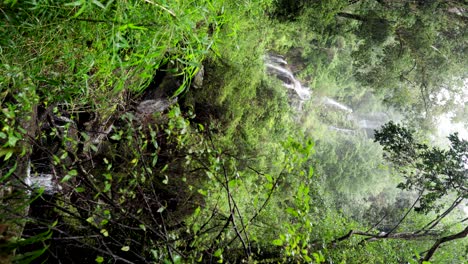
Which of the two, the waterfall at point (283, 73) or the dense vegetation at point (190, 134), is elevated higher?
the dense vegetation at point (190, 134)

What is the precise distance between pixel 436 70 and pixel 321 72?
310 inches

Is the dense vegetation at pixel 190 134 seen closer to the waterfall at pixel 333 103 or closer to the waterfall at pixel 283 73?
the waterfall at pixel 283 73

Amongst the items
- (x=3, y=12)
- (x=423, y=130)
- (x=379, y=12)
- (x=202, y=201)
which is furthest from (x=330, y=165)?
(x=3, y=12)

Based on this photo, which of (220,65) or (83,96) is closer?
(83,96)

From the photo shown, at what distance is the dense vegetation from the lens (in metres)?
2.35

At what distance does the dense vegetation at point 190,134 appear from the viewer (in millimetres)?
2354

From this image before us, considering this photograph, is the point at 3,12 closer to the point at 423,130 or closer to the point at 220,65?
the point at 220,65

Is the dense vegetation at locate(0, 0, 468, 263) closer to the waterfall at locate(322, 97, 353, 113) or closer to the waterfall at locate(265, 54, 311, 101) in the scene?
the waterfall at locate(265, 54, 311, 101)

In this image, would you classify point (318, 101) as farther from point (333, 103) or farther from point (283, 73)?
point (283, 73)

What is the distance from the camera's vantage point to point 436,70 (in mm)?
8055

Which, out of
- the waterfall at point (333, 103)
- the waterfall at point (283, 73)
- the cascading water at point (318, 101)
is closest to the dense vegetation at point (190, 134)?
the waterfall at point (283, 73)

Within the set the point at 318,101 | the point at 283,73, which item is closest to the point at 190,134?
the point at 283,73

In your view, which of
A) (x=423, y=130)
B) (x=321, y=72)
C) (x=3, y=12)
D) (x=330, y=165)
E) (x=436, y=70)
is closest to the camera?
(x=3, y=12)

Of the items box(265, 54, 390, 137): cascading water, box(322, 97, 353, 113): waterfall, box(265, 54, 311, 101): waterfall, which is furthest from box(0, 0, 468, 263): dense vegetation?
box(322, 97, 353, 113): waterfall
